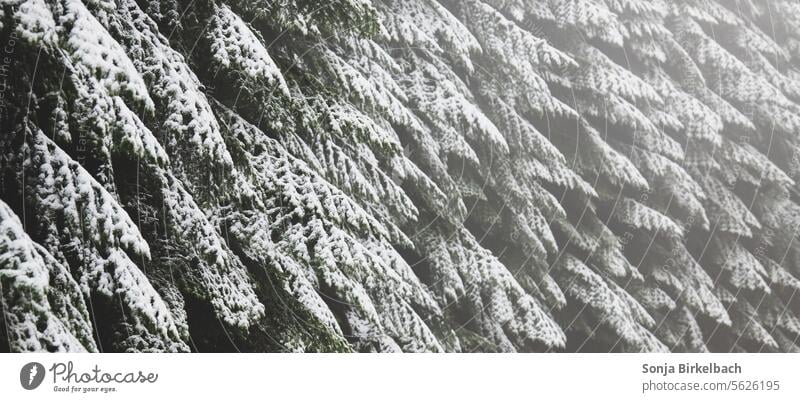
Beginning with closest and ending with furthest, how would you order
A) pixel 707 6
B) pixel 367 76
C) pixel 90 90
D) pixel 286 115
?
1. pixel 90 90
2. pixel 286 115
3. pixel 367 76
4. pixel 707 6

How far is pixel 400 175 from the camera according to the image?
4418mm

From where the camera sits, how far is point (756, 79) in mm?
5395

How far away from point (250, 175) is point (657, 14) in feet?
12.8

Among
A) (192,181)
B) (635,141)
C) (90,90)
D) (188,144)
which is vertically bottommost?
(192,181)

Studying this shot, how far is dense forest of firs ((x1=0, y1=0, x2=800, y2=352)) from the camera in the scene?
2.58 metres

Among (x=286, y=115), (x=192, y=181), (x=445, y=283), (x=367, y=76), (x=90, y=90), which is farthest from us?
(x=445, y=283)

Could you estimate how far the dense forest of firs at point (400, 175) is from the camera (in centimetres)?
258

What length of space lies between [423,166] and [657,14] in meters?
2.49

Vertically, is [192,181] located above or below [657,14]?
below
